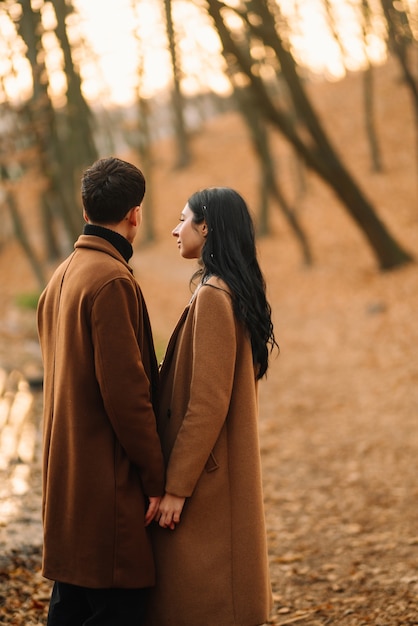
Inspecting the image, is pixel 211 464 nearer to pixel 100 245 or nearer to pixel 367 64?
pixel 100 245

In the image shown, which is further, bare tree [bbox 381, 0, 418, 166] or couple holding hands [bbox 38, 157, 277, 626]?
bare tree [bbox 381, 0, 418, 166]

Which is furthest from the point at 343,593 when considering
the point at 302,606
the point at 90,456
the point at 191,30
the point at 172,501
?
the point at 191,30

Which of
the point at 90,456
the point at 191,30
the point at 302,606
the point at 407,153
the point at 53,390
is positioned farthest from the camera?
the point at 407,153

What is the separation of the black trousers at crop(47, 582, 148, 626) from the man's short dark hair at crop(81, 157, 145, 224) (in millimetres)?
1477

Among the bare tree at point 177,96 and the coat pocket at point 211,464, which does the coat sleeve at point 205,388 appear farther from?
the bare tree at point 177,96

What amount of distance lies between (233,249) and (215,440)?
2.56 feet

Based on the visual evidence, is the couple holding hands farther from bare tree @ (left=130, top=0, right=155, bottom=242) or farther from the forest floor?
bare tree @ (left=130, top=0, right=155, bottom=242)

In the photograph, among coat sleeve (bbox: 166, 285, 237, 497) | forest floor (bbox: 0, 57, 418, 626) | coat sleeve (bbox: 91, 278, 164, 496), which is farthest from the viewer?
forest floor (bbox: 0, 57, 418, 626)

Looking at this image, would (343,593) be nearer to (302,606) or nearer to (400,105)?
(302,606)

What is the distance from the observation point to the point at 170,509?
2.79 m

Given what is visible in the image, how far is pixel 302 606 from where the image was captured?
4246 mm

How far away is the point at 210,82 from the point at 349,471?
26.2 m

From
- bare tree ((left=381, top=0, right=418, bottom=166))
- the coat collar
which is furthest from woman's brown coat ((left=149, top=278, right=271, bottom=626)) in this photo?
bare tree ((left=381, top=0, right=418, bottom=166))

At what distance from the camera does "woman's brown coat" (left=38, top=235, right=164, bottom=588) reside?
2.68 meters
